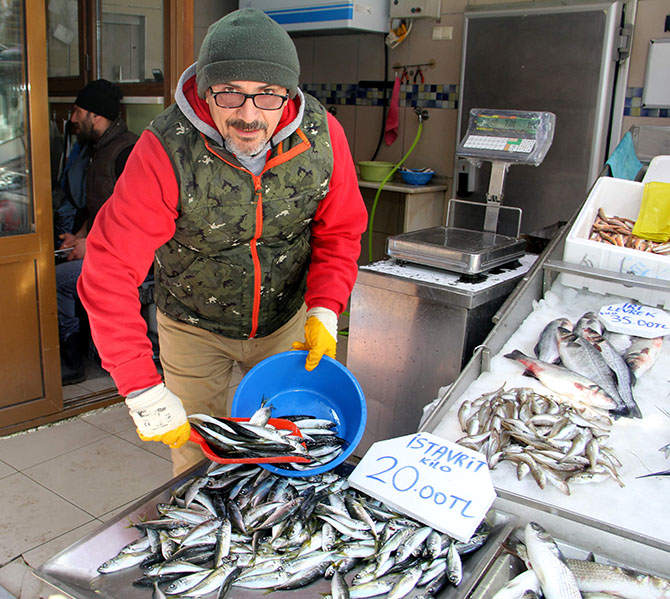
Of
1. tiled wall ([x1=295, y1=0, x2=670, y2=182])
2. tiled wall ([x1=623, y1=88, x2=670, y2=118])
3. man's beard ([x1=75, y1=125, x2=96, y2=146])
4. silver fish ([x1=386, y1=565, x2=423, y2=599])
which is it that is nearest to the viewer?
silver fish ([x1=386, y1=565, x2=423, y2=599])

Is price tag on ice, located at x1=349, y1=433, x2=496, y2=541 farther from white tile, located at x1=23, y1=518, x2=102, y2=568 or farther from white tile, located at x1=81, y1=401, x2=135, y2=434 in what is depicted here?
white tile, located at x1=81, y1=401, x2=135, y2=434

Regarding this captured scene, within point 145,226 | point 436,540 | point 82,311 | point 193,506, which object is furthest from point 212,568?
point 82,311

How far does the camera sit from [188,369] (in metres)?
2.28

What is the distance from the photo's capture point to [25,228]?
352 centimetres

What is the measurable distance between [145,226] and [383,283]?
1.20 m

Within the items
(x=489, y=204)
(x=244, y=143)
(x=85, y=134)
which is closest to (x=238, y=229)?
(x=244, y=143)

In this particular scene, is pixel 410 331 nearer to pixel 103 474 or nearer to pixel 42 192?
pixel 103 474

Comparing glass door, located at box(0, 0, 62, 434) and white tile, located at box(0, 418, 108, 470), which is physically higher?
glass door, located at box(0, 0, 62, 434)

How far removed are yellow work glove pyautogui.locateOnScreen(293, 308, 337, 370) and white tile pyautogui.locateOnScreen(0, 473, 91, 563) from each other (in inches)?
63.0

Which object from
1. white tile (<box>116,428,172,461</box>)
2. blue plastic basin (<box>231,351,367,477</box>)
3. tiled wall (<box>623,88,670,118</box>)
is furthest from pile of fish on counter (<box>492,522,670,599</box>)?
tiled wall (<box>623,88,670,118</box>)

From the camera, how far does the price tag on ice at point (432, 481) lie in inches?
58.1

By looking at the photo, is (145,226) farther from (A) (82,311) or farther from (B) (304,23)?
(B) (304,23)

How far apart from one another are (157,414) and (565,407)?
1130 mm

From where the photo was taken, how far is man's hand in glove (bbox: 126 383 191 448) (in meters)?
1.65
